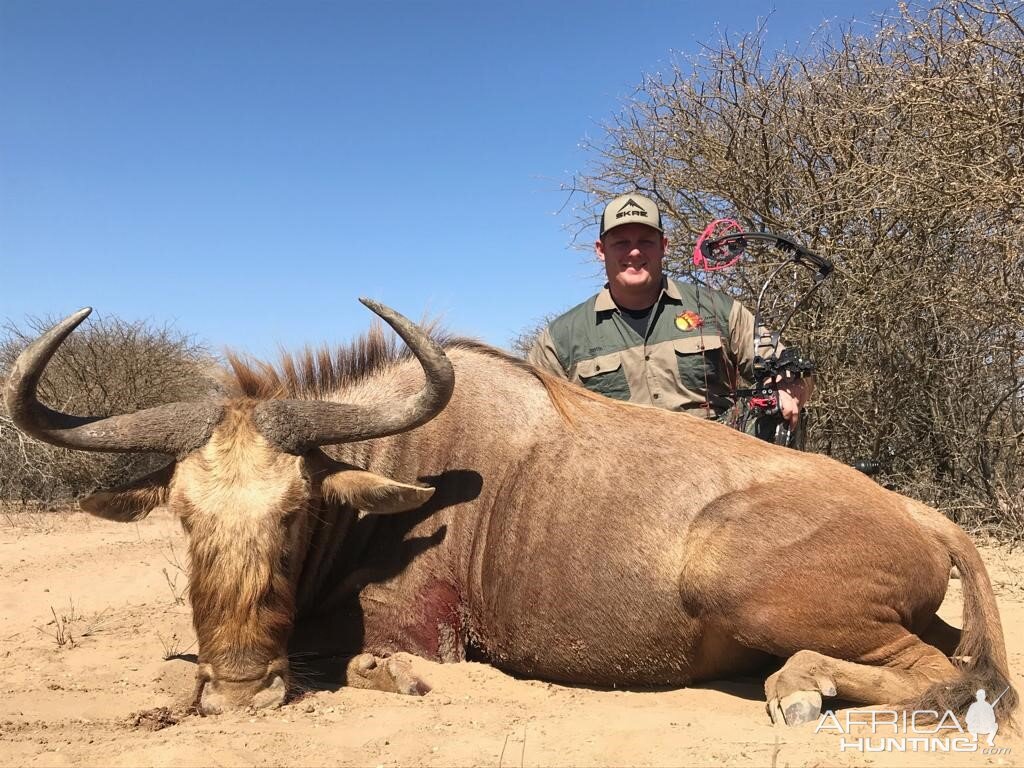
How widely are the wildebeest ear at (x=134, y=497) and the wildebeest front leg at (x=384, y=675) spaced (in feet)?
→ 4.39

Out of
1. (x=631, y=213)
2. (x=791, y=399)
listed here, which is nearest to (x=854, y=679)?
(x=791, y=399)

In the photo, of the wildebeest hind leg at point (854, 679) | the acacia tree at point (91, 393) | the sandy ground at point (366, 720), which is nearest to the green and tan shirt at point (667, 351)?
the sandy ground at point (366, 720)

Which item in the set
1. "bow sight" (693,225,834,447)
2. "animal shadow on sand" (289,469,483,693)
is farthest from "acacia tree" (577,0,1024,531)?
"animal shadow on sand" (289,469,483,693)

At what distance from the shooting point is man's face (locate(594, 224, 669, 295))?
6.17 metres

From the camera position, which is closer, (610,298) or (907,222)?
(610,298)

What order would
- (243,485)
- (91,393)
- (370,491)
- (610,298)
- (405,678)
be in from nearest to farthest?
(243,485) → (405,678) → (370,491) → (610,298) → (91,393)

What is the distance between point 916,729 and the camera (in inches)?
133

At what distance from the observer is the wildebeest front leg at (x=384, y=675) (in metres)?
4.01

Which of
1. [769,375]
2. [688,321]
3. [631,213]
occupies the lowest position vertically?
[769,375]

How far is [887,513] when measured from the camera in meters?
4.01

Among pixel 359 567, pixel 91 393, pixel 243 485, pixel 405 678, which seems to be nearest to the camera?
pixel 243 485

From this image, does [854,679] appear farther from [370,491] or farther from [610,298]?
[610,298]

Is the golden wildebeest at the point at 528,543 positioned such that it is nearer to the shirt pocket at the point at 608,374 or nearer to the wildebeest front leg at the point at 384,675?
the wildebeest front leg at the point at 384,675

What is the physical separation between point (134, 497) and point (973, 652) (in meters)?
4.20
